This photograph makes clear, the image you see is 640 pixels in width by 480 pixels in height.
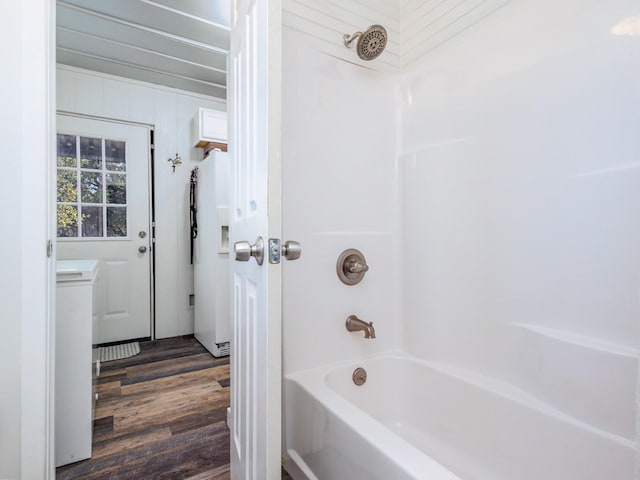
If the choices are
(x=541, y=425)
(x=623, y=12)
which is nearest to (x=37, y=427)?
(x=541, y=425)

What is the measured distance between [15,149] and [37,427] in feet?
3.05

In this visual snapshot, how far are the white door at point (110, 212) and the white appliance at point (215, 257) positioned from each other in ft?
2.18

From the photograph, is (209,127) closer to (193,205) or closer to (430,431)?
(193,205)

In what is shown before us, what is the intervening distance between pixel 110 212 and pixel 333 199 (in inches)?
97.0

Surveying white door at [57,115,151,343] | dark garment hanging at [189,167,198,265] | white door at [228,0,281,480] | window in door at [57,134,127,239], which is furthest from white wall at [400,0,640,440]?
window in door at [57,134,127,239]

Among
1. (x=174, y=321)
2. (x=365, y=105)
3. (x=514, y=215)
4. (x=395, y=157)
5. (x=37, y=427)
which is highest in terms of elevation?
(x=365, y=105)

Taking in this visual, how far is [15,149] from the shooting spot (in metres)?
1.05

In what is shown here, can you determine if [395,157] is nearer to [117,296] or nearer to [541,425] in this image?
[541,425]

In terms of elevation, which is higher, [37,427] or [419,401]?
[37,427]

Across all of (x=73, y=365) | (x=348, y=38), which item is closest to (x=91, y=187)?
(x=73, y=365)

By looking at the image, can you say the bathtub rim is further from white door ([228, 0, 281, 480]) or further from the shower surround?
white door ([228, 0, 281, 480])

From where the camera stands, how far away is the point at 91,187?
113 inches

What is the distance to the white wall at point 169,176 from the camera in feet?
9.82

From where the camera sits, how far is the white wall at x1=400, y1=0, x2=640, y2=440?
0.99 metres
